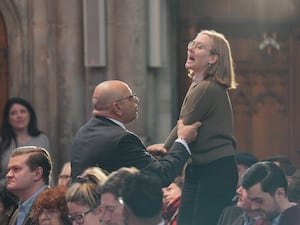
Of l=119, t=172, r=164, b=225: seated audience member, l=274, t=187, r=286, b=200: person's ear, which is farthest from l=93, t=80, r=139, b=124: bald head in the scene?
l=119, t=172, r=164, b=225: seated audience member

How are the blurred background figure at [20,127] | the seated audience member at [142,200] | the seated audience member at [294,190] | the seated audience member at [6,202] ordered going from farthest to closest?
the blurred background figure at [20,127] → the seated audience member at [6,202] → the seated audience member at [294,190] → the seated audience member at [142,200]

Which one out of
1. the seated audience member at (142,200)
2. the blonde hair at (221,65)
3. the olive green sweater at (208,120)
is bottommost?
the seated audience member at (142,200)

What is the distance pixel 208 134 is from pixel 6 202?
1.91m

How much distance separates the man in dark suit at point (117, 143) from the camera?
290 inches

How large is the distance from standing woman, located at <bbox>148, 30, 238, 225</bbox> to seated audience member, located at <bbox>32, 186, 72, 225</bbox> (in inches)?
29.8

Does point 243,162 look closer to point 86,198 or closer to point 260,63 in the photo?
point 86,198

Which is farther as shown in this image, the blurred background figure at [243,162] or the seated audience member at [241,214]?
the blurred background figure at [243,162]

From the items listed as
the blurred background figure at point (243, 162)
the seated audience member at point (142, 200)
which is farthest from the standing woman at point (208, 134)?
the blurred background figure at point (243, 162)

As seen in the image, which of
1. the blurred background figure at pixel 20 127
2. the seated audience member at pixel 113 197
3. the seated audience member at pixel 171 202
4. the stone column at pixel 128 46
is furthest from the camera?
the stone column at pixel 128 46

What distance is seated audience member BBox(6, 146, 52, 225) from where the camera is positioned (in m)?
8.18

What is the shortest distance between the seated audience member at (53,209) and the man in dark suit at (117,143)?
7.0 inches

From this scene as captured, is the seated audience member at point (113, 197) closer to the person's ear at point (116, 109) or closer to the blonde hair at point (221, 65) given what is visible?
the person's ear at point (116, 109)

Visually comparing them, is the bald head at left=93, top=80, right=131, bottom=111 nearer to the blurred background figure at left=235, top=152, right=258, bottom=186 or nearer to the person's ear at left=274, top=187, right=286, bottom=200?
the person's ear at left=274, top=187, right=286, bottom=200

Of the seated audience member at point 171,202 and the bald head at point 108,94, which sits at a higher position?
the bald head at point 108,94
